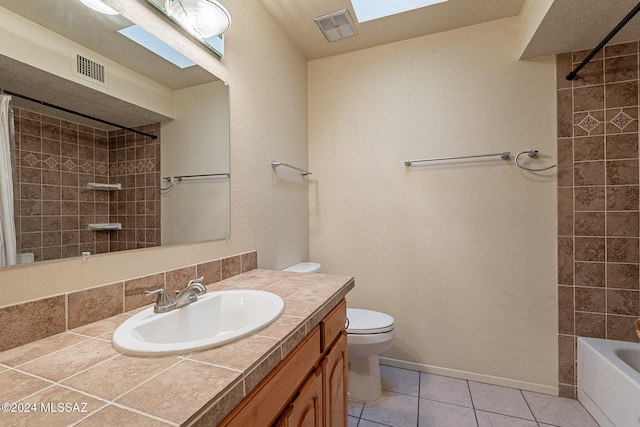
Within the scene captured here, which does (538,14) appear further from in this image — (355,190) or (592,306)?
(592,306)

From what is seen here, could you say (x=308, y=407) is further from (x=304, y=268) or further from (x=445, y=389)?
(x=445, y=389)

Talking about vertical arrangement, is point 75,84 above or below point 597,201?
above

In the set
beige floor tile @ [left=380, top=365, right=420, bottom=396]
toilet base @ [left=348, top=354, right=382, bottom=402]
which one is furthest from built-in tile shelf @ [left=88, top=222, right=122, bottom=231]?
beige floor tile @ [left=380, top=365, right=420, bottom=396]

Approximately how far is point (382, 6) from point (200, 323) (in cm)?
199

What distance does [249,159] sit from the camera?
1.53 metres

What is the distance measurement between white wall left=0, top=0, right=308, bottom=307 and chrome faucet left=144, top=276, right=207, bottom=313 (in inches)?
5.7

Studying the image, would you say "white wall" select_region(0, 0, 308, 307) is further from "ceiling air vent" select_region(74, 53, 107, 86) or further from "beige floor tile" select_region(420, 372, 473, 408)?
"beige floor tile" select_region(420, 372, 473, 408)

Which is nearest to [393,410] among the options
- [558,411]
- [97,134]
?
[558,411]

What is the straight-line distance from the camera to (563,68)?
168 centimetres

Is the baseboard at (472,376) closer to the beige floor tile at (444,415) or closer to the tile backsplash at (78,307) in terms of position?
the beige floor tile at (444,415)

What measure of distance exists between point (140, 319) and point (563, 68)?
2.50m

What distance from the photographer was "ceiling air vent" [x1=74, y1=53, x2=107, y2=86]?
31.4 inches

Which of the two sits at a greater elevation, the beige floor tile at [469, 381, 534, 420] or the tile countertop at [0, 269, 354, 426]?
the tile countertop at [0, 269, 354, 426]

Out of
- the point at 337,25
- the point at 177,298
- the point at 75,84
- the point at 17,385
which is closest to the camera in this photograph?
the point at 17,385
